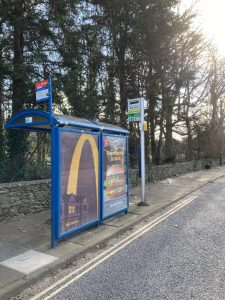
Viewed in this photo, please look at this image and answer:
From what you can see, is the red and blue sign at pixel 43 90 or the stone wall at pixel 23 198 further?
the stone wall at pixel 23 198

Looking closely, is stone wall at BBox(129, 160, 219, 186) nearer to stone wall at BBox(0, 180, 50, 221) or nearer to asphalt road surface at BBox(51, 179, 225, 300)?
stone wall at BBox(0, 180, 50, 221)

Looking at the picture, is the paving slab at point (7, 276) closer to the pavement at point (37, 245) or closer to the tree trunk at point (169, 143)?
the pavement at point (37, 245)

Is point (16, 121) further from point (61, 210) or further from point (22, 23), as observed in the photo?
point (22, 23)

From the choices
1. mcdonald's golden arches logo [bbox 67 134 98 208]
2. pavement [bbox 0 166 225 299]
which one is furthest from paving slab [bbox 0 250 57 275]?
mcdonald's golden arches logo [bbox 67 134 98 208]

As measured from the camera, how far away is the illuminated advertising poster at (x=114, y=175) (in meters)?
8.13

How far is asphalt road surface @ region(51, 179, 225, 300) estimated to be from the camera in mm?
4309

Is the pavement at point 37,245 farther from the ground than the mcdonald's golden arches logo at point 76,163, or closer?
closer

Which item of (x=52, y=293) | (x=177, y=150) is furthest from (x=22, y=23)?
(x=177, y=150)

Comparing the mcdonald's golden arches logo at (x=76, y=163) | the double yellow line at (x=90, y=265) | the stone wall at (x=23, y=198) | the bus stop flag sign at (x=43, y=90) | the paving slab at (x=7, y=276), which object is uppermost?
the bus stop flag sign at (x=43, y=90)

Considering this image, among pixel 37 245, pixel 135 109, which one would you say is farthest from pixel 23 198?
pixel 135 109

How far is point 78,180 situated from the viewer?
22.5ft

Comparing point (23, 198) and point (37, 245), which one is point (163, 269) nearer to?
point (37, 245)

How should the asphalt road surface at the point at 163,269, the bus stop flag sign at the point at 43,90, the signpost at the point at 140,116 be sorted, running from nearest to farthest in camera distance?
the asphalt road surface at the point at 163,269 < the bus stop flag sign at the point at 43,90 < the signpost at the point at 140,116

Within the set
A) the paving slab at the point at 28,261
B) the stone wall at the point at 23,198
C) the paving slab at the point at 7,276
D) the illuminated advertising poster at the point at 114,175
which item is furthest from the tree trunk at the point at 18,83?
the paving slab at the point at 7,276
